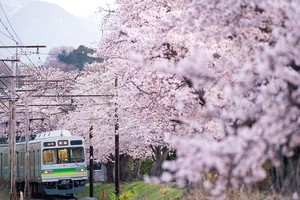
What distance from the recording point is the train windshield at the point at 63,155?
2667 cm

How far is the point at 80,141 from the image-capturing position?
27094 millimetres

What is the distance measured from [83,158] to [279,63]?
2219 cm

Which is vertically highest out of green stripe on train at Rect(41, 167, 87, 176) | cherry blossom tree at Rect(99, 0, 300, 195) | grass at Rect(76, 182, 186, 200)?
cherry blossom tree at Rect(99, 0, 300, 195)

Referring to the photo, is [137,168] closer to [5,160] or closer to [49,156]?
[5,160]

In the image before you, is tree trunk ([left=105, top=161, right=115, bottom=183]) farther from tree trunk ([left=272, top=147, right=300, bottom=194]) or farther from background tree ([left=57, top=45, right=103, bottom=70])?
background tree ([left=57, top=45, right=103, bottom=70])

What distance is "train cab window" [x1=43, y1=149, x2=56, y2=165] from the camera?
2661 cm

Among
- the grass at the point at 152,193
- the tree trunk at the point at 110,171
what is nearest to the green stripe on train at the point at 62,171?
the grass at the point at 152,193

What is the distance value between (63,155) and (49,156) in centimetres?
60

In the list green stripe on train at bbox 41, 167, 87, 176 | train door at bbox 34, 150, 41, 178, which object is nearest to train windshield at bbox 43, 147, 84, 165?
green stripe on train at bbox 41, 167, 87, 176

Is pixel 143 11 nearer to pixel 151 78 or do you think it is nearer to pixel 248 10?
pixel 151 78

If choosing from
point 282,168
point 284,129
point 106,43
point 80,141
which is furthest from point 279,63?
point 80,141

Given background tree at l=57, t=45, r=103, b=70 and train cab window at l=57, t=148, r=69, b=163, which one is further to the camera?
background tree at l=57, t=45, r=103, b=70

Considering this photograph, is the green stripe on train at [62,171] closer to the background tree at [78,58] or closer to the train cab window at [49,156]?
the train cab window at [49,156]

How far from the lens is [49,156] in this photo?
87.6ft
